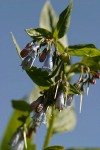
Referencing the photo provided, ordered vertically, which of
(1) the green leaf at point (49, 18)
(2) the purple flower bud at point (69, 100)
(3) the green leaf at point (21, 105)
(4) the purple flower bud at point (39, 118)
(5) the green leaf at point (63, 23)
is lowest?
(3) the green leaf at point (21, 105)

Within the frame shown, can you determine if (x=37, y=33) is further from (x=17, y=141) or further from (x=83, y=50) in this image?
(x=17, y=141)

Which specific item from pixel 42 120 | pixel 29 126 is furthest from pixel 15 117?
pixel 42 120

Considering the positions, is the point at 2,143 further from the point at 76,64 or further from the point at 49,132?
the point at 76,64

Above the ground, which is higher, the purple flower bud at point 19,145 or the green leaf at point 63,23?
the green leaf at point 63,23

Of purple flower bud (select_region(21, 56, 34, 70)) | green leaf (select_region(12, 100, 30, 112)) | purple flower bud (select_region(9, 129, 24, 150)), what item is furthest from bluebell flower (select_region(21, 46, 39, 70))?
green leaf (select_region(12, 100, 30, 112))

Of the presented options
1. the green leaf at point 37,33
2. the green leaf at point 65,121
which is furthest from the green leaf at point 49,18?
the green leaf at point 37,33

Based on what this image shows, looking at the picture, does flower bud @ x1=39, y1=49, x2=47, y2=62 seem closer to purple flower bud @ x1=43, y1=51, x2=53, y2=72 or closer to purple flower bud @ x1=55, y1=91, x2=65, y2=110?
purple flower bud @ x1=43, y1=51, x2=53, y2=72

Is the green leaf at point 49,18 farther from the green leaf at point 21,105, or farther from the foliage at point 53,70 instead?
the foliage at point 53,70
